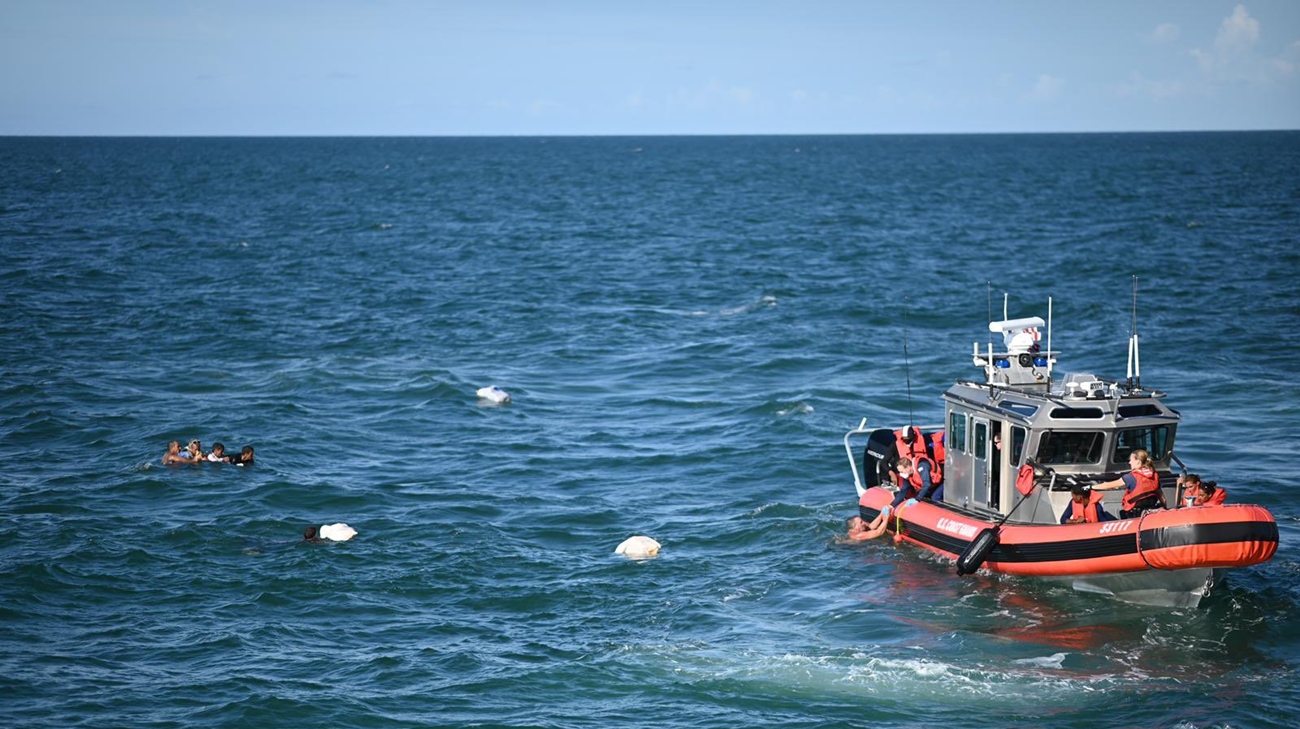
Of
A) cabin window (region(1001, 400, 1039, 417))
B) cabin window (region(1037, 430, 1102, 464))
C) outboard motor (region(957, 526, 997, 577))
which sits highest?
cabin window (region(1001, 400, 1039, 417))

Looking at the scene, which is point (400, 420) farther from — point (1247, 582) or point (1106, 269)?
point (1106, 269)

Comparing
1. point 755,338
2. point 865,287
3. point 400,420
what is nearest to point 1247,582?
point 400,420

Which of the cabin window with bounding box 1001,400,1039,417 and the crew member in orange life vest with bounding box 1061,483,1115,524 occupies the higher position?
the cabin window with bounding box 1001,400,1039,417

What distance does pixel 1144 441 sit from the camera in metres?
20.5

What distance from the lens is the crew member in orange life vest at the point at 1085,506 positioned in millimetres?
19922

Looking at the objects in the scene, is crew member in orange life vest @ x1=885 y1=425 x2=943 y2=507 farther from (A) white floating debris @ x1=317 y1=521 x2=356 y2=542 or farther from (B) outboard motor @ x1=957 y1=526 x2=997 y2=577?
(A) white floating debris @ x1=317 y1=521 x2=356 y2=542

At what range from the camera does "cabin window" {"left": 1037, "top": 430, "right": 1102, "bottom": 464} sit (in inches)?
805

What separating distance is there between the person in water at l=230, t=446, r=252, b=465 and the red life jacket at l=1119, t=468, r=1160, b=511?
18290 millimetres

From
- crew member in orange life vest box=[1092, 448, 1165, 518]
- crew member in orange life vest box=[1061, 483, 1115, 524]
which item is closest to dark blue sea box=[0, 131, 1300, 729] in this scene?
crew member in orange life vest box=[1061, 483, 1115, 524]

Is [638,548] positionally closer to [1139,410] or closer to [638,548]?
[638,548]

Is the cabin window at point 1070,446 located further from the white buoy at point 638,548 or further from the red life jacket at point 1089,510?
the white buoy at point 638,548

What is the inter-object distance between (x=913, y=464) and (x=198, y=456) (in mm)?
15547

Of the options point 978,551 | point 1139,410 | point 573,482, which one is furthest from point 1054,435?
point 573,482

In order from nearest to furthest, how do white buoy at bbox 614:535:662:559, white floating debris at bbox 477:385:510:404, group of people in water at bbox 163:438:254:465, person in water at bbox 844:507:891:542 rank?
white buoy at bbox 614:535:662:559, person in water at bbox 844:507:891:542, group of people in water at bbox 163:438:254:465, white floating debris at bbox 477:385:510:404
